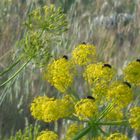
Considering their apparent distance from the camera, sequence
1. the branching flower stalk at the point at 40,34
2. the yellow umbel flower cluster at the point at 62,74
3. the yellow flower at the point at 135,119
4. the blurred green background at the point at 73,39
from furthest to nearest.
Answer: the blurred green background at the point at 73,39 < the branching flower stalk at the point at 40,34 < the yellow umbel flower cluster at the point at 62,74 < the yellow flower at the point at 135,119

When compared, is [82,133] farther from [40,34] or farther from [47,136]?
[40,34]

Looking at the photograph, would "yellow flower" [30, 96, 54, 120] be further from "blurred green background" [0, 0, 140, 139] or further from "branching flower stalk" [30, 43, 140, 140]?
"blurred green background" [0, 0, 140, 139]

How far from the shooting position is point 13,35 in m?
5.61

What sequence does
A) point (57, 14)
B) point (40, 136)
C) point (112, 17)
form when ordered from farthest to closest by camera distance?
1. point (112, 17)
2. point (57, 14)
3. point (40, 136)

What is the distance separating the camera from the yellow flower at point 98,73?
197cm

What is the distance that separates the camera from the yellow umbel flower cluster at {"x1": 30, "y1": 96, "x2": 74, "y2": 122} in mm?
1966

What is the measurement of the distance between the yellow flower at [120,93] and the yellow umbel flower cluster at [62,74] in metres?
0.16

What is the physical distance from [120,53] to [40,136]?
322 cm

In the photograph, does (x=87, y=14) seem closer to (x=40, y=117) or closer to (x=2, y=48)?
(x=2, y=48)

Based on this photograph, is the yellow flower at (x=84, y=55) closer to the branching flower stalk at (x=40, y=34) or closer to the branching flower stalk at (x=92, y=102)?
the branching flower stalk at (x=92, y=102)

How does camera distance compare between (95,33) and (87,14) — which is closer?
(95,33)

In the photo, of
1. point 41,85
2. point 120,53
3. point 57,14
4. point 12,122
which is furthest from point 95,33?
point 57,14

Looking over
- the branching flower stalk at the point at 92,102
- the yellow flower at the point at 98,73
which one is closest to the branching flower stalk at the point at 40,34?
the branching flower stalk at the point at 92,102

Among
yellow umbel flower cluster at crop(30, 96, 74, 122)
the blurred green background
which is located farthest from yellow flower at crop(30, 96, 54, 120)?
the blurred green background
